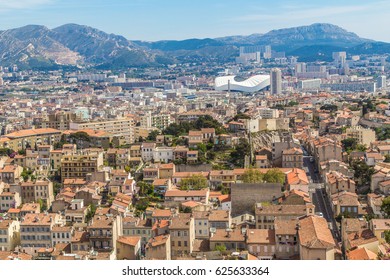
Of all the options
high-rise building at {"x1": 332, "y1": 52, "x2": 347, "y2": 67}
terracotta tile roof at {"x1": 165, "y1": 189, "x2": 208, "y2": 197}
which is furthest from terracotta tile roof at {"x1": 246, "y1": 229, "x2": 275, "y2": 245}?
high-rise building at {"x1": 332, "y1": 52, "x2": 347, "y2": 67}

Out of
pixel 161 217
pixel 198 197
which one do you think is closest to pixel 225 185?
pixel 198 197

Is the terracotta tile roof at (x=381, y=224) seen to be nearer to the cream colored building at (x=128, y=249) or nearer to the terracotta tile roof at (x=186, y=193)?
the cream colored building at (x=128, y=249)

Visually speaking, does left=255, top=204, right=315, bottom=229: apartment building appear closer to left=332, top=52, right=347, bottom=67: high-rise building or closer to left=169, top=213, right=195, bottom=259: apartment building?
left=169, top=213, right=195, bottom=259: apartment building

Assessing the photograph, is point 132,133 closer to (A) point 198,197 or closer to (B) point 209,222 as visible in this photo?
(A) point 198,197

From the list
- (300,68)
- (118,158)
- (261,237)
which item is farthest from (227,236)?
(300,68)

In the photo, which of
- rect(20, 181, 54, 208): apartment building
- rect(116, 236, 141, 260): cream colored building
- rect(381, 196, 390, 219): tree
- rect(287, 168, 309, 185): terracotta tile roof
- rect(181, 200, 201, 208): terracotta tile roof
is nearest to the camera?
rect(116, 236, 141, 260): cream colored building

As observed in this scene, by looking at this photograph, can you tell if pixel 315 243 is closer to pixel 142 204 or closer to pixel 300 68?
pixel 142 204

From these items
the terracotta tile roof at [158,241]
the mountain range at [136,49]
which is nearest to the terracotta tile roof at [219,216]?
the terracotta tile roof at [158,241]
